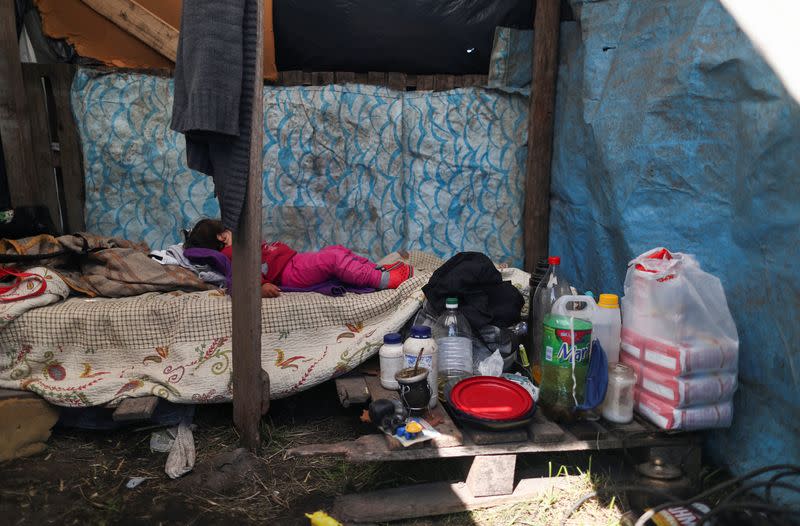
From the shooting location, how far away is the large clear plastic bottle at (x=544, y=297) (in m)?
3.23

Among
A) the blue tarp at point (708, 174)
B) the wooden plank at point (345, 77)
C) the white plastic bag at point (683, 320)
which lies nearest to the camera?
the blue tarp at point (708, 174)

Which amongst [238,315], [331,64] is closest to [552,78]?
[331,64]

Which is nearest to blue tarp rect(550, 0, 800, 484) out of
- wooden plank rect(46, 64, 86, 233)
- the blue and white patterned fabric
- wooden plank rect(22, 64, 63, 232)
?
the blue and white patterned fabric

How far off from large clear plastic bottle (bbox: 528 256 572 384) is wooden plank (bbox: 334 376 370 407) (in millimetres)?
941

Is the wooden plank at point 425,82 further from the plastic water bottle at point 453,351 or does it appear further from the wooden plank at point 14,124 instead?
the wooden plank at point 14,124

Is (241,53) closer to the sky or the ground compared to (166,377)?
closer to the sky

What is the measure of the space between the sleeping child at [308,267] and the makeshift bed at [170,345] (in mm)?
331

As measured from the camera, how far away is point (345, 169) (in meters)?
4.69

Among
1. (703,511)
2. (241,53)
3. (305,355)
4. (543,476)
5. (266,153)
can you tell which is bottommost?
→ (543,476)

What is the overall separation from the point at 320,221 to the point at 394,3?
1781mm

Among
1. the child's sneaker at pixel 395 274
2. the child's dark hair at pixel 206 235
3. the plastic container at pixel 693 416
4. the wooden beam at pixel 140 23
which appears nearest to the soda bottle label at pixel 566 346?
the plastic container at pixel 693 416

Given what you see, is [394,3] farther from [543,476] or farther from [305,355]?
[543,476]

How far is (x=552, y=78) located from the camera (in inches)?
177

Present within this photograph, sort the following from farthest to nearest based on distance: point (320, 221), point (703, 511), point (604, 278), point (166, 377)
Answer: point (320, 221) → point (604, 278) → point (166, 377) → point (703, 511)
